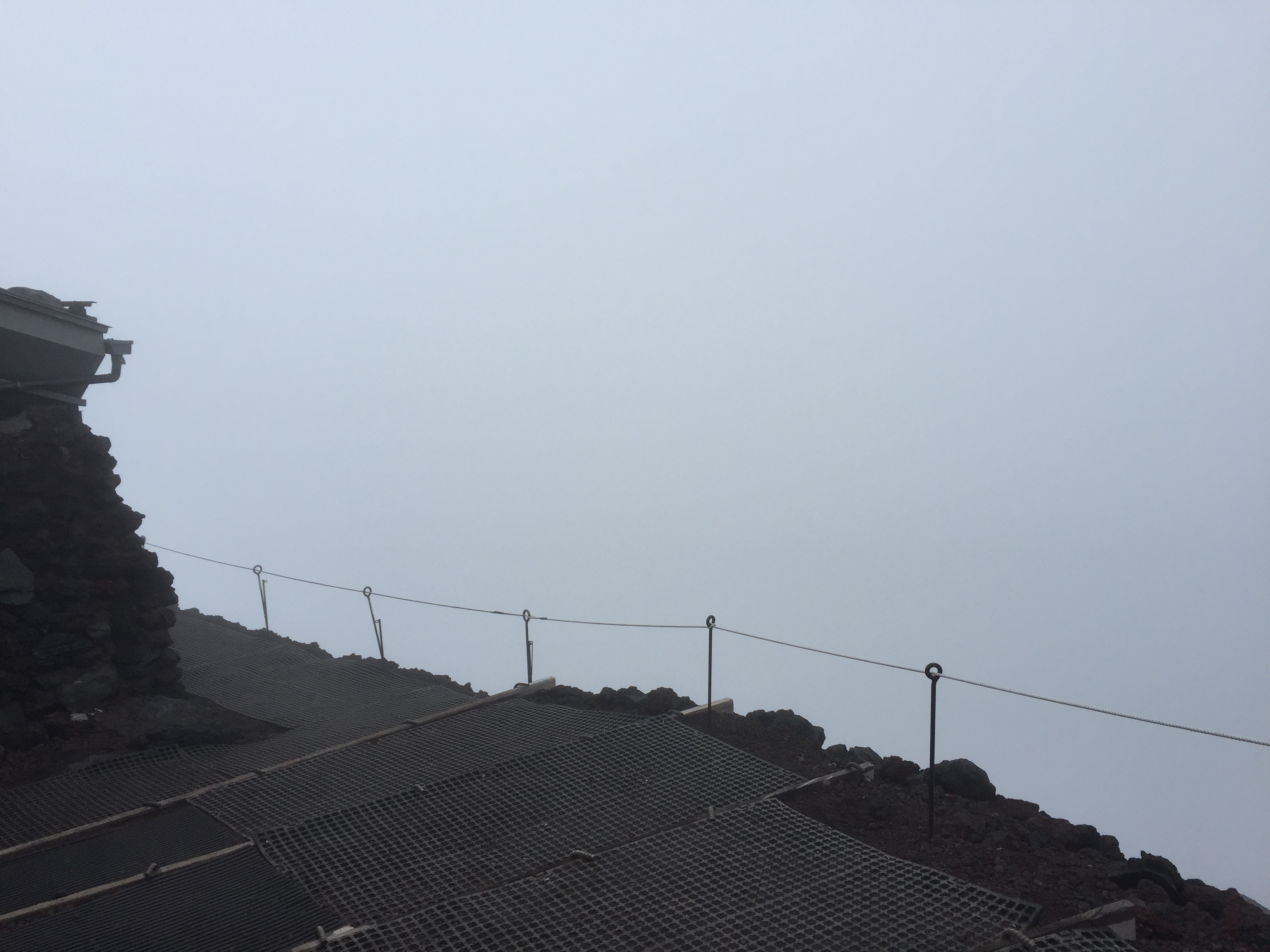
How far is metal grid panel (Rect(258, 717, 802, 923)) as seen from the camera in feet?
16.1

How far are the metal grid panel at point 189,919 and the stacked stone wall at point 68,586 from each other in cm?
308

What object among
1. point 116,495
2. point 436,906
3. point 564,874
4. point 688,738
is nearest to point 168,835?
point 436,906

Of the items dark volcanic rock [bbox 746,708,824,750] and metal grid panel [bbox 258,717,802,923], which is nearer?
metal grid panel [bbox 258,717,802,923]

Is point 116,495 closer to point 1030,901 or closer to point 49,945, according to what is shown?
point 49,945

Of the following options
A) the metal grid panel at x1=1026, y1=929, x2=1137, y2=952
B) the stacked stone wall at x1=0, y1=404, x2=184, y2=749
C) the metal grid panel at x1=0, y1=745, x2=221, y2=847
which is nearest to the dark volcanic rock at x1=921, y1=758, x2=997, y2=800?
the metal grid panel at x1=1026, y1=929, x2=1137, y2=952

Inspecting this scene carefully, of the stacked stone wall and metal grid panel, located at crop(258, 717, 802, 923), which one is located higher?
the stacked stone wall

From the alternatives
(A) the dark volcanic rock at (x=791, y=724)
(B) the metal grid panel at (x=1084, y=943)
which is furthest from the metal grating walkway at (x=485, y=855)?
(A) the dark volcanic rock at (x=791, y=724)

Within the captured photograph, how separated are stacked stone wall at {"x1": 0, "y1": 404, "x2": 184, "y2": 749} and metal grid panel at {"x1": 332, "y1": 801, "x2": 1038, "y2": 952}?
4664 mm

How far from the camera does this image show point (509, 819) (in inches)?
220

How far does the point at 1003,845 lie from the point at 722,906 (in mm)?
1698

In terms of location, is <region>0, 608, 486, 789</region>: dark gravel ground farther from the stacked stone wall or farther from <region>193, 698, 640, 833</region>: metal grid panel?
<region>193, 698, 640, 833</region>: metal grid panel

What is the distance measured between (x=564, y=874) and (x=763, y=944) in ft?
3.70

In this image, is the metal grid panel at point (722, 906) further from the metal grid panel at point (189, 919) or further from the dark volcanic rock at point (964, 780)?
the dark volcanic rock at point (964, 780)

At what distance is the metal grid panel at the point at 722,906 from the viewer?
164 inches
